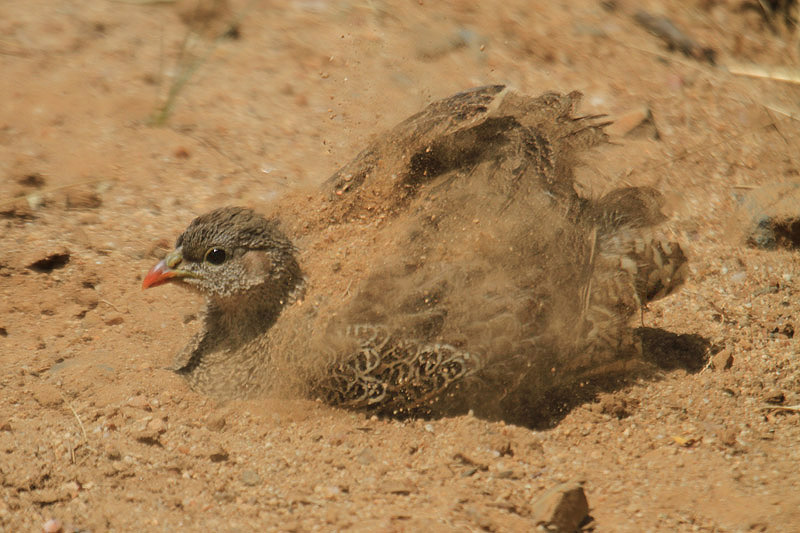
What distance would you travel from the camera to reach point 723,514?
2949 millimetres

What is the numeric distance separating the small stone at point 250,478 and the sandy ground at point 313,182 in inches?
0.6

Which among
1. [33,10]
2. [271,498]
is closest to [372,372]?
[271,498]

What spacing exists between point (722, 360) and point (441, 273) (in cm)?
159

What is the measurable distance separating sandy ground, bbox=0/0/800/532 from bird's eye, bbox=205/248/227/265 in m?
0.55

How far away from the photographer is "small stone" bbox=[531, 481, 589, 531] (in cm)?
283

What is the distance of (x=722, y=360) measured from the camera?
13.0ft

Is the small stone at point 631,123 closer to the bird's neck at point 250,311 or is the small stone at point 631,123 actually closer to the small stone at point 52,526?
the bird's neck at point 250,311

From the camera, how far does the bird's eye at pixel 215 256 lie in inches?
150

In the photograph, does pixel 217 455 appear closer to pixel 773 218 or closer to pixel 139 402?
pixel 139 402

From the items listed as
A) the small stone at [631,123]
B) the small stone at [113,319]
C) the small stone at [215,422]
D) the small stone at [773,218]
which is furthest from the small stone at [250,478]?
the small stone at [631,123]

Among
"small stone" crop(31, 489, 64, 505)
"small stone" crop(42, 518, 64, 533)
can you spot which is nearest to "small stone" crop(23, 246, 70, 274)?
"small stone" crop(31, 489, 64, 505)

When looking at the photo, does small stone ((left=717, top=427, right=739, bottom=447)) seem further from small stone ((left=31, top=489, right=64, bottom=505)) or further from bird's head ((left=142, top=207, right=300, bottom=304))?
small stone ((left=31, top=489, right=64, bottom=505))

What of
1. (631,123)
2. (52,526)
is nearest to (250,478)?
(52,526)

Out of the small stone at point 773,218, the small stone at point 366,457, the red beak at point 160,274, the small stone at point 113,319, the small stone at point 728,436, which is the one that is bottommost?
the small stone at point 113,319
